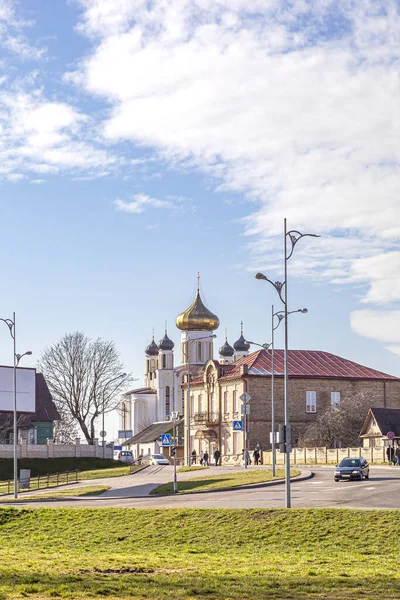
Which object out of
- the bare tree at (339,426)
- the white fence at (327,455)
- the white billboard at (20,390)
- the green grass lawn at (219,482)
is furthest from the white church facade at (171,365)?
the green grass lawn at (219,482)

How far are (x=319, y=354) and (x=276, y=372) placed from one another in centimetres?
725

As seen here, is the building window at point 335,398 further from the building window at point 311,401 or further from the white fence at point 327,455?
the white fence at point 327,455

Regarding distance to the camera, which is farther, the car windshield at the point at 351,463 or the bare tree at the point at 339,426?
the bare tree at the point at 339,426

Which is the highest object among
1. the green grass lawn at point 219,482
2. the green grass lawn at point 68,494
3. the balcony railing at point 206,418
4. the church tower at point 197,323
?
the church tower at point 197,323

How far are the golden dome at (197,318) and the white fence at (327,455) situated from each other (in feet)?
197

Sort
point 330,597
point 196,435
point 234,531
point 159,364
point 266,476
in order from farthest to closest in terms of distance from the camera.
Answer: point 159,364
point 196,435
point 266,476
point 234,531
point 330,597

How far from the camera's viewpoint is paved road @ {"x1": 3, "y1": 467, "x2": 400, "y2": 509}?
31.7 metres

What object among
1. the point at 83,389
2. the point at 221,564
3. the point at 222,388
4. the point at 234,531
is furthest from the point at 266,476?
the point at 83,389

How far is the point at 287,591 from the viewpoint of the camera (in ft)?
50.6

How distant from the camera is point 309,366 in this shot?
84.5 meters

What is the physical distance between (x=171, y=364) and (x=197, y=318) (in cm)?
1629

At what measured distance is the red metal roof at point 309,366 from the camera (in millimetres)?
82688

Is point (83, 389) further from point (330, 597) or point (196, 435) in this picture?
point (330, 597)

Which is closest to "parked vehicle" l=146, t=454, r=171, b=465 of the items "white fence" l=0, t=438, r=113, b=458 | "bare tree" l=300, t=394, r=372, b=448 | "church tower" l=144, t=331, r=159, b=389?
"white fence" l=0, t=438, r=113, b=458
